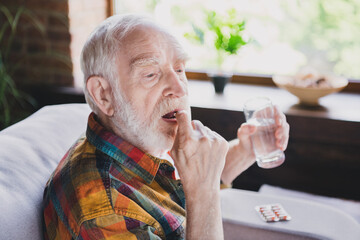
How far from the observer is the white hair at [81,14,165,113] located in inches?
43.7

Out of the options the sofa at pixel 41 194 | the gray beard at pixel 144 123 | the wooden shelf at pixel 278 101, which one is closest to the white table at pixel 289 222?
the sofa at pixel 41 194

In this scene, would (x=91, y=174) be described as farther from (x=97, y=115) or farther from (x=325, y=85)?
(x=325, y=85)

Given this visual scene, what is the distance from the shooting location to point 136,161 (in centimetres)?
114

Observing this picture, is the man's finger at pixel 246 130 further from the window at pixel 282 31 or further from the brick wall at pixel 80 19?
the brick wall at pixel 80 19

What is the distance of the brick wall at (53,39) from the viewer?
228 cm

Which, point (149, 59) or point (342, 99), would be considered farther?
point (342, 99)

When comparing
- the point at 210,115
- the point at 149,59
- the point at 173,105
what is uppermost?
the point at 149,59

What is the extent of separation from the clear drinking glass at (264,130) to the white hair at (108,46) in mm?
497

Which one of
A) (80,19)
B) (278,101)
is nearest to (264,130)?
(278,101)

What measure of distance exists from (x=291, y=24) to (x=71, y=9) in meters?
1.34

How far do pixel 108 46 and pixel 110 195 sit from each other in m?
0.43

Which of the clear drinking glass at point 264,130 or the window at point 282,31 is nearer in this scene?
the clear drinking glass at point 264,130

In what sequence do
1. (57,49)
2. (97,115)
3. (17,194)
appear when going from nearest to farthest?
(17,194) < (97,115) < (57,49)

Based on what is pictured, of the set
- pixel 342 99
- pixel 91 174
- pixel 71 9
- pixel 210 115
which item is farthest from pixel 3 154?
pixel 342 99
